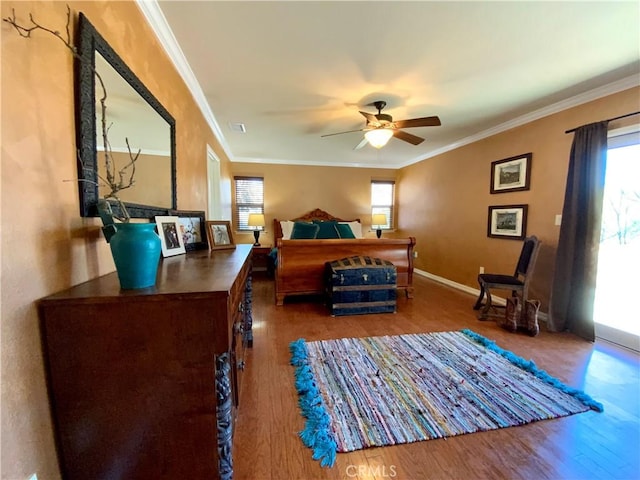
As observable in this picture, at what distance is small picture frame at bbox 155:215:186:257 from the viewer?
5.09 feet

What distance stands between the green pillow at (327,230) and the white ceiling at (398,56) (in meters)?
2.22

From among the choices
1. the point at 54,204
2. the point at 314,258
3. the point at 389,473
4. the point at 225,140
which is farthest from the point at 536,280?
the point at 225,140

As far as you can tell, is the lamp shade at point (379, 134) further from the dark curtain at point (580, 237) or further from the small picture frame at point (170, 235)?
the small picture frame at point (170, 235)

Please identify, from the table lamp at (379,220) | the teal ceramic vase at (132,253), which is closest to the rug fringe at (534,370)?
the teal ceramic vase at (132,253)

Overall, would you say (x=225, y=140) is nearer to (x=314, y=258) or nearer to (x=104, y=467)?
(x=314, y=258)

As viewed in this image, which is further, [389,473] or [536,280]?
[536,280]

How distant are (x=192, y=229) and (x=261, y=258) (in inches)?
122

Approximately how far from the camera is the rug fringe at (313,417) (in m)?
1.29

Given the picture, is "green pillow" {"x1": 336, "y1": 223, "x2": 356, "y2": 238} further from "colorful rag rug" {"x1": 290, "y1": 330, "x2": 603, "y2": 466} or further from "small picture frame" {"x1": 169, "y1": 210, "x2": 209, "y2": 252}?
"small picture frame" {"x1": 169, "y1": 210, "x2": 209, "y2": 252}

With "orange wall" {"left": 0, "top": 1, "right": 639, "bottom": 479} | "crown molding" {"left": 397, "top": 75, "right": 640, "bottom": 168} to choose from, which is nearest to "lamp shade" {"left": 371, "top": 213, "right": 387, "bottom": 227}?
"crown molding" {"left": 397, "top": 75, "right": 640, "bottom": 168}

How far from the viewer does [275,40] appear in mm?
1856

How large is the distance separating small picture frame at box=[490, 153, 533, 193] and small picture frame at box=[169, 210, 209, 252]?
3.64 m

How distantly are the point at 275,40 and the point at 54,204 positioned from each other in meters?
1.71

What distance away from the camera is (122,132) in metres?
1.29
